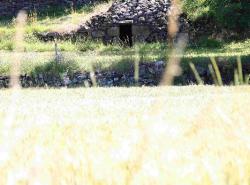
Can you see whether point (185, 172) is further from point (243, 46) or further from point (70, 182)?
point (243, 46)

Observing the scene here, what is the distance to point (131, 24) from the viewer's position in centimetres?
2892

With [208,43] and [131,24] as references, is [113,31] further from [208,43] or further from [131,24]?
[208,43]

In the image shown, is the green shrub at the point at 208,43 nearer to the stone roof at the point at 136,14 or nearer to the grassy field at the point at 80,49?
the grassy field at the point at 80,49

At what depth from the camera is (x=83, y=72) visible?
20766 millimetres

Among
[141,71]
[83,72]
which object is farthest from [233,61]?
[83,72]

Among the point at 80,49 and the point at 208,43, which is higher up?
the point at 208,43

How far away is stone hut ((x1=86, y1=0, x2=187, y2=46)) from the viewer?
28.8 metres

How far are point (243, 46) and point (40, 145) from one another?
24.2 metres

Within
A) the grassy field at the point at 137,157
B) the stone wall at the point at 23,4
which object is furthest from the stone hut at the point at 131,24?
the grassy field at the point at 137,157

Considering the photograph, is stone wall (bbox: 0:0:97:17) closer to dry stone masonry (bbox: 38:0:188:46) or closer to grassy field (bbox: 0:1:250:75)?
grassy field (bbox: 0:1:250:75)

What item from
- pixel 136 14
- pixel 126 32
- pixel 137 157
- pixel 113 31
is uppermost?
pixel 137 157

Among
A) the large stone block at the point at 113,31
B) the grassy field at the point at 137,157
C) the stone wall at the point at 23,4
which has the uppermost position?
the grassy field at the point at 137,157

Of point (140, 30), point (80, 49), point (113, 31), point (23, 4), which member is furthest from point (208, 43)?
point (23, 4)

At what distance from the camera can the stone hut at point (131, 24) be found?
28750 millimetres
